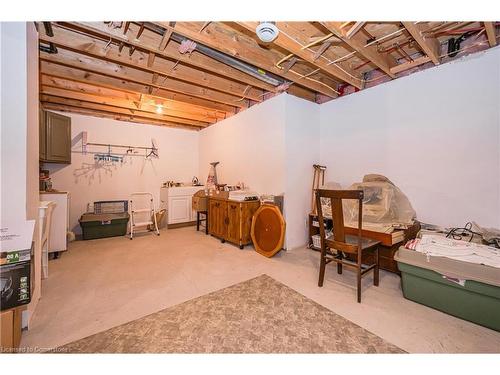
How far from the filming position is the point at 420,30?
7.20 ft

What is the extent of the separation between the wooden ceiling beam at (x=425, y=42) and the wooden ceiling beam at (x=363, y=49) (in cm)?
45

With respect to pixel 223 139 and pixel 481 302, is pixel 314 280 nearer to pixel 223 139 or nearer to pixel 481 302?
pixel 481 302

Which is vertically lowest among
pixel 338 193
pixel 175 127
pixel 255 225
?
pixel 255 225

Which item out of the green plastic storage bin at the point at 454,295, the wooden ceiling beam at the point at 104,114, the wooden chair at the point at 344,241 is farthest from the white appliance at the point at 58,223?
the green plastic storage bin at the point at 454,295

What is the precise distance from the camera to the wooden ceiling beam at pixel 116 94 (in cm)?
338

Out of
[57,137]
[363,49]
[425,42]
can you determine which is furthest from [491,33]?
[57,137]

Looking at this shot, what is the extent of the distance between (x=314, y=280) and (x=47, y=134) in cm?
474

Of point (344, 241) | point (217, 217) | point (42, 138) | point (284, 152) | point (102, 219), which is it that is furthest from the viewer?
point (102, 219)

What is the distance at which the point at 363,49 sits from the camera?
244 centimetres

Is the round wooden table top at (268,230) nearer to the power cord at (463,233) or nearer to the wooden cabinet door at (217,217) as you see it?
the wooden cabinet door at (217,217)

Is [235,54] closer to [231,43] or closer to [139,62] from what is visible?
[231,43]

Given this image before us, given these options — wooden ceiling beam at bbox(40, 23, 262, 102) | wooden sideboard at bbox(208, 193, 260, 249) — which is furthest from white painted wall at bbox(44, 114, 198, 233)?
wooden ceiling beam at bbox(40, 23, 262, 102)

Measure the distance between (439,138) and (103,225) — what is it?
5891 mm
